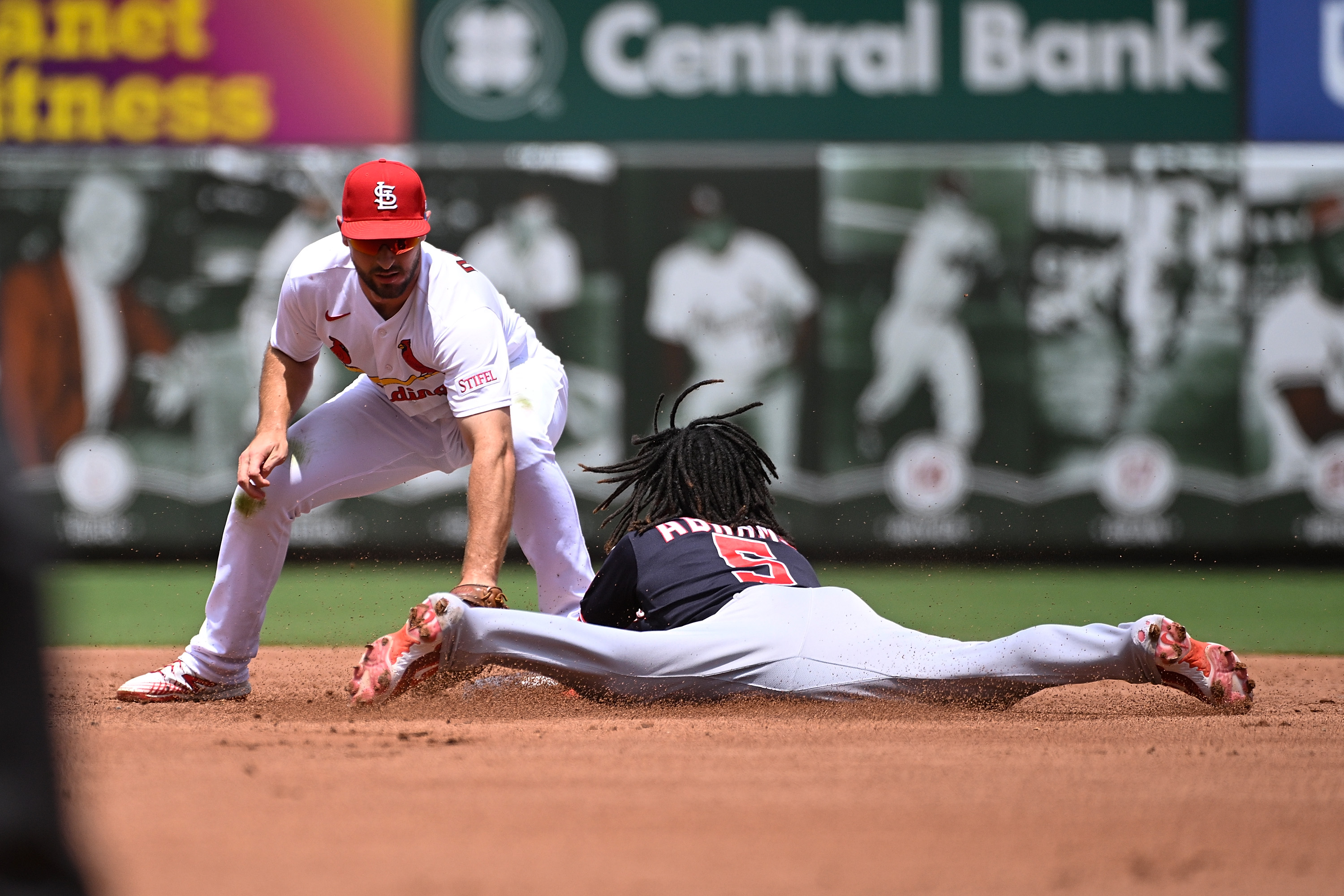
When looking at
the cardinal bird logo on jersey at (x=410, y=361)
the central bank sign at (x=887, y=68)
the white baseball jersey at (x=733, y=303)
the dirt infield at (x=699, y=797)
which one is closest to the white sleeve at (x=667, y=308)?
the white baseball jersey at (x=733, y=303)

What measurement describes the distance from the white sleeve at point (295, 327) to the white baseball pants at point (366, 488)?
222 millimetres

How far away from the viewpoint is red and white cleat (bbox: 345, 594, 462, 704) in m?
4.13

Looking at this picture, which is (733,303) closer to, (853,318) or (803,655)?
(853,318)

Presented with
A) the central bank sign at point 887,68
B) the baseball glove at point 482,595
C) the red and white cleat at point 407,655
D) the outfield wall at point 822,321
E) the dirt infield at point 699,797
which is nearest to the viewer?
the dirt infield at point 699,797

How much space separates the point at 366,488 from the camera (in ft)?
17.6

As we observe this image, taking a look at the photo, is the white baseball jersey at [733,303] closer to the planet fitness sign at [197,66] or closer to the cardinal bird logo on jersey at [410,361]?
the planet fitness sign at [197,66]

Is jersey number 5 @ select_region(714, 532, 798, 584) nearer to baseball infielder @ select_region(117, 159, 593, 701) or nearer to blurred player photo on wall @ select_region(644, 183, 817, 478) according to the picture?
baseball infielder @ select_region(117, 159, 593, 701)

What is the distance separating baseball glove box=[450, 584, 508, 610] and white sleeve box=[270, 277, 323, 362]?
1184 mm

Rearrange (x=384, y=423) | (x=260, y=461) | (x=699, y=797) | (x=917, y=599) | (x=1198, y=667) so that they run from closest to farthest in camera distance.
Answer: (x=699, y=797), (x=1198, y=667), (x=260, y=461), (x=384, y=423), (x=917, y=599)

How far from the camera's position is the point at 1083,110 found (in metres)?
12.1

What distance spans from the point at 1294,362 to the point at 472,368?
7.73 m

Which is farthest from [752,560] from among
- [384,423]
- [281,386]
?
[281,386]

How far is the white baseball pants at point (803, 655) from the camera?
14.1ft

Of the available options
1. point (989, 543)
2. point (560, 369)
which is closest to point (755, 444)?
point (560, 369)
